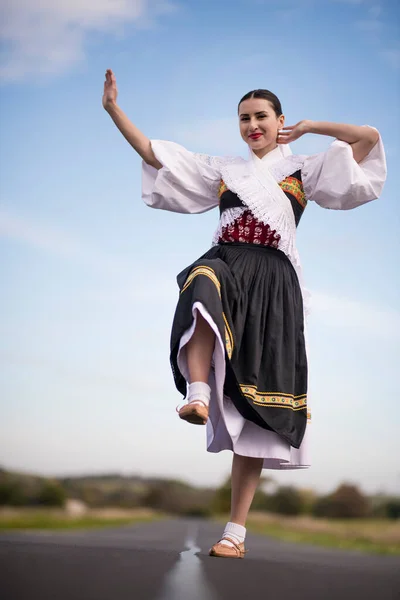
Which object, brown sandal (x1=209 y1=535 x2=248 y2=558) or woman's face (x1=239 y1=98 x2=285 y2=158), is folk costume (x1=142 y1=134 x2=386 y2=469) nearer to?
woman's face (x1=239 y1=98 x2=285 y2=158)

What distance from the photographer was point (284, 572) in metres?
2.14

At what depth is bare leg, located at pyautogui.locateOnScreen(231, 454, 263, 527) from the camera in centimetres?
293

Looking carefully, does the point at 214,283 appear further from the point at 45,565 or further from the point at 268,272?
the point at 45,565

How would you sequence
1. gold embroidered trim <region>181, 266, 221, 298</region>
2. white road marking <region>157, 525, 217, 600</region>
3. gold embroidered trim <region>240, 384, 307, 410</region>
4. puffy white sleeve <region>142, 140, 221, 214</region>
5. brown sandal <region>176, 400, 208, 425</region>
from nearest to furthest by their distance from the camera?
white road marking <region>157, 525, 217, 600</region>
brown sandal <region>176, 400, 208, 425</region>
gold embroidered trim <region>181, 266, 221, 298</region>
gold embroidered trim <region>240, 384, 307, 410</region>
puffy white sleeve <region>142, 140, 221, 214</region>

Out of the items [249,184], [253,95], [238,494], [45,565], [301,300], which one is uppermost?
[253,95]

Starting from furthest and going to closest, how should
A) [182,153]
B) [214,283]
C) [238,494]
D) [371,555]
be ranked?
1. [182,153]
2. [371,555]
3. [238,494]
4. [214,283]

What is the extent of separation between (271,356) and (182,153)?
3.47ft

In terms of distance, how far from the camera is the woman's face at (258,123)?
3283 millimetres

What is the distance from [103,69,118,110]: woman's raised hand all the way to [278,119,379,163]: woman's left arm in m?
0.78

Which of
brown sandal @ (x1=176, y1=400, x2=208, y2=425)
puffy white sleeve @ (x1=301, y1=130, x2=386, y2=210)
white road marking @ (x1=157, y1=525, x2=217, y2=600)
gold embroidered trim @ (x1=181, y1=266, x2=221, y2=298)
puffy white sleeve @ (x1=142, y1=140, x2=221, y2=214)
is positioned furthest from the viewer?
puffy white sleeve @ (x1=142, y1=140, x2=221, y2=214)

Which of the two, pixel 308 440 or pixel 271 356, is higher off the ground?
pixel 271 356

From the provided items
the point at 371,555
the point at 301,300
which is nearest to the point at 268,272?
the point at 301,300

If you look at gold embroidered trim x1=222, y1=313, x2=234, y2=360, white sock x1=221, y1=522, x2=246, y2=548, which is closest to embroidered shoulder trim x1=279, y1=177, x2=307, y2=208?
gold embroidered trim x1=222, y1=313, x2=234, y2=360

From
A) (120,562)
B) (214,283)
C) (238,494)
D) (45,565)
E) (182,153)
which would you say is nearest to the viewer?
(45,565)
